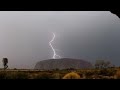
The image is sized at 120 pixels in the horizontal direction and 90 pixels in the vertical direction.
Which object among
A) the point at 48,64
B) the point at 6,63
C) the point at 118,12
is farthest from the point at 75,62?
the point at 118,12

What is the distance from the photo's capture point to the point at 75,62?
110 metres
